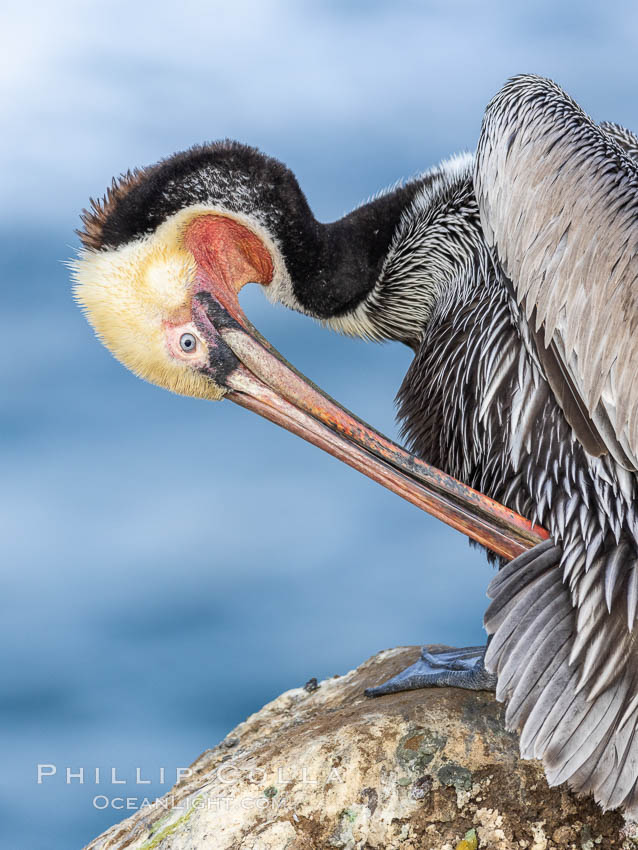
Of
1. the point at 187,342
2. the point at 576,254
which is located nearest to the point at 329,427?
the point at 187,342

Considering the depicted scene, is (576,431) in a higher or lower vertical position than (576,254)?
lower

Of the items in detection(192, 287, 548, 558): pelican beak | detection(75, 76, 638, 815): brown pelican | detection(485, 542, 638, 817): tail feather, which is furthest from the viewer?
detection(192, 287, 548, 558): pelican beak

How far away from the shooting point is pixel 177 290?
3584 millimetres

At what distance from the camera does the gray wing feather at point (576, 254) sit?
3.03 metres

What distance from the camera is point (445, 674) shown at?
3484 mm

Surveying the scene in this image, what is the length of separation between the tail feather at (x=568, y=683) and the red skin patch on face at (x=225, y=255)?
4.75 feet

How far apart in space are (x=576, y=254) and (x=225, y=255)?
51.0 inches

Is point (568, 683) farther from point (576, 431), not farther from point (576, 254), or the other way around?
point (576, 254)

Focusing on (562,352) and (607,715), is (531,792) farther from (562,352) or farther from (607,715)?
(562,352)

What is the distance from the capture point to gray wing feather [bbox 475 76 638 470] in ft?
9.93

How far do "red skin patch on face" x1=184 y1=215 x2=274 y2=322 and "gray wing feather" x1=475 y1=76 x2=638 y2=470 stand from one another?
36.3 inches

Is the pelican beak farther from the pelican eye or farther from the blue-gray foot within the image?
the blue-gray foot

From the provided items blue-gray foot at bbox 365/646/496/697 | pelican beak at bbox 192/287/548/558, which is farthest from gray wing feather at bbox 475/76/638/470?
blue-gray foot at bbox 365/646/496/697

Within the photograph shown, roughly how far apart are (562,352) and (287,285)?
1276mm
